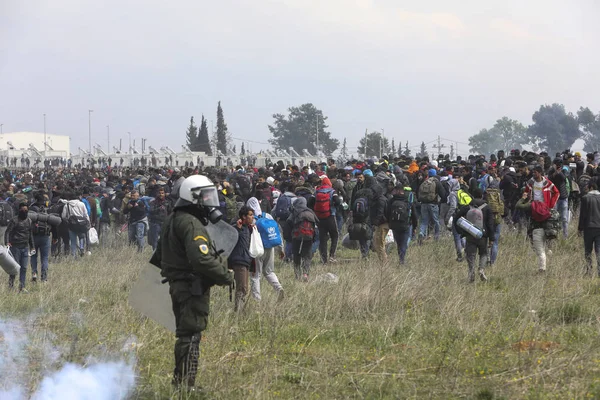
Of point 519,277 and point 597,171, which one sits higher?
point 597,171

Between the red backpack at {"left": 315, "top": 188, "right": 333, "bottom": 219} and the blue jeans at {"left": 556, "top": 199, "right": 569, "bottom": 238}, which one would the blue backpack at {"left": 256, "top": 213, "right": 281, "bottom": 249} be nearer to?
the red backpack at {"left": 315, "top": 188, "right": 333, "bottom": 219}

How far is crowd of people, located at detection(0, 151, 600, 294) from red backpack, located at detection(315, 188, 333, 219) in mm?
19

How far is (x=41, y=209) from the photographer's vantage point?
15.5 meters

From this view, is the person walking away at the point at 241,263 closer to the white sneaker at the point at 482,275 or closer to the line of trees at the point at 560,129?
the white sneaker at the point at 482,275

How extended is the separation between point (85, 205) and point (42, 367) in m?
12.2

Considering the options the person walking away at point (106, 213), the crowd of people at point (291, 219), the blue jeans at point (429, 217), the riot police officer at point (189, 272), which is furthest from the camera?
the person walking away at point (106, 213)

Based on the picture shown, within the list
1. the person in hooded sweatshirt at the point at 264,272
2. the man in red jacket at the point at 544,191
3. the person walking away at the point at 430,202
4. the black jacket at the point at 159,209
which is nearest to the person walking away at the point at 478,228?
the man in red jacket at the point at 544,191

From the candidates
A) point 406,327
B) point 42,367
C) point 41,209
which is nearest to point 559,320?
point 406,327

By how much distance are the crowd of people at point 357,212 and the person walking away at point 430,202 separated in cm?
3

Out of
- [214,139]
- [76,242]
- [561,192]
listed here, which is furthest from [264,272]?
[214,139]

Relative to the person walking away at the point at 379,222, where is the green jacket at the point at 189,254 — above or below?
above

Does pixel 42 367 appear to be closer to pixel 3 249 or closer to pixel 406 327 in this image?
pixel 406 327

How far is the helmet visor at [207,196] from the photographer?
667 centimetres

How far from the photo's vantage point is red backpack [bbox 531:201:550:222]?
13273mm
